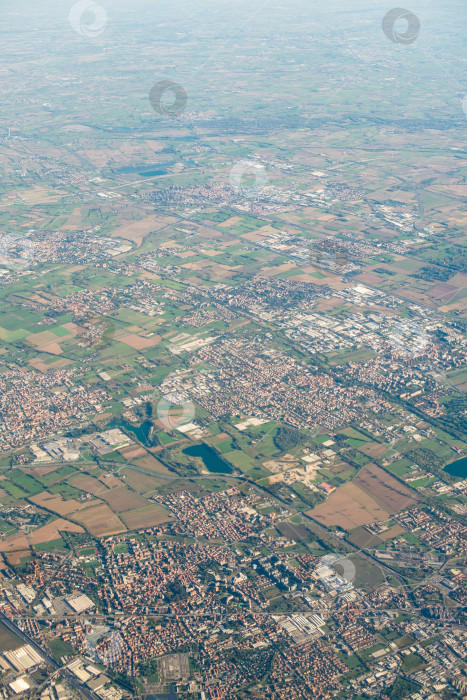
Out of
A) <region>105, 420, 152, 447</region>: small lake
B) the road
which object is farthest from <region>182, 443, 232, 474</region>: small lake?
the road

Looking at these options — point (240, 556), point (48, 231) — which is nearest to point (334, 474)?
point (240, 556)

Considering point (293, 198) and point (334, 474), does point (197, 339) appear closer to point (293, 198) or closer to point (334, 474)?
point (334, 474)

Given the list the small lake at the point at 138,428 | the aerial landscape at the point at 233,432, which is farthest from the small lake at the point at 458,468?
the small lake at the point at 138,428

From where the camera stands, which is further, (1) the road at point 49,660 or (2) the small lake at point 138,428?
(2) the small lake at point 138,428

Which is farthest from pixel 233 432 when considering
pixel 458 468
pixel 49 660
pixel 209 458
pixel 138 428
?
pixel 49 660

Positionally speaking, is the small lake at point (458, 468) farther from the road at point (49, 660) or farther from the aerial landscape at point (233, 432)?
the road at point (49, 660)

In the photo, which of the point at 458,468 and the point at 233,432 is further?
the point at 233,432

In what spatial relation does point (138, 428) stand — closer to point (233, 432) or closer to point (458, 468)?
point (233, 432)
